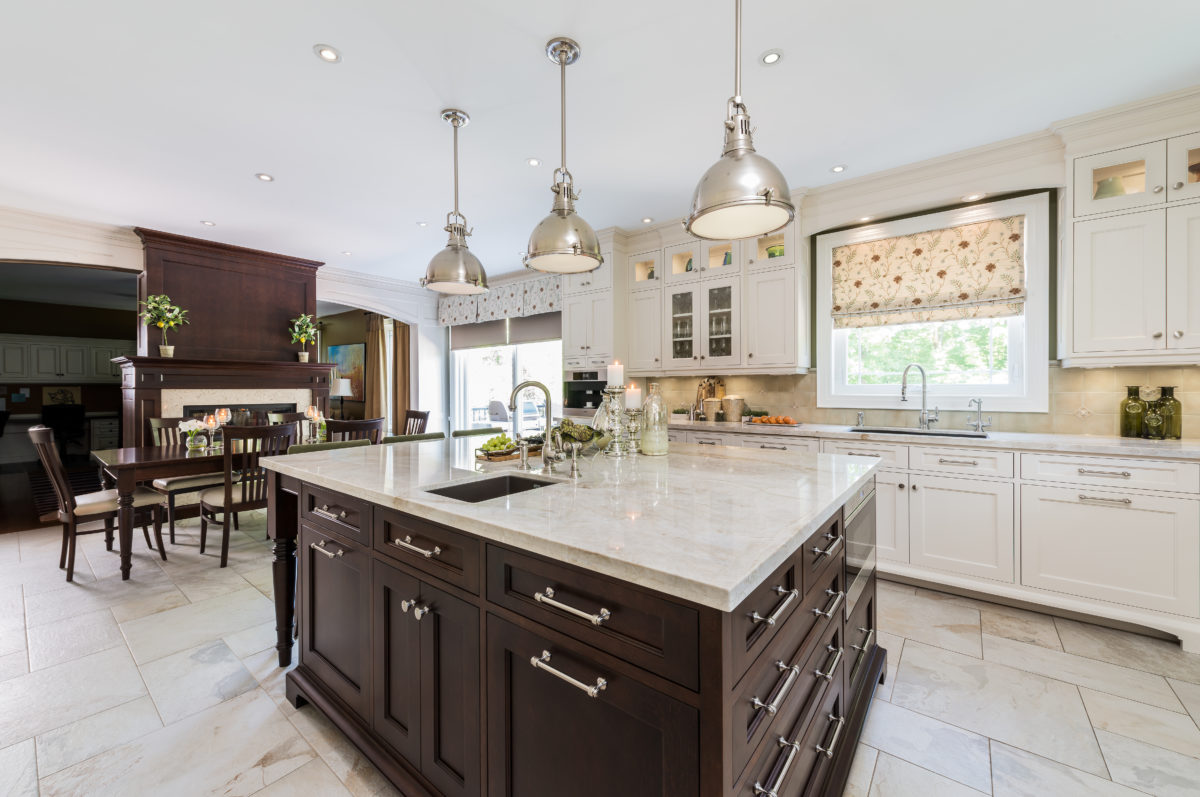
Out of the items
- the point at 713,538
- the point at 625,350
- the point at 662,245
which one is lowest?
the point at 713,538

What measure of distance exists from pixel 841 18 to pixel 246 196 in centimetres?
417

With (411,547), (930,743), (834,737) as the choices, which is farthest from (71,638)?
(930,743)

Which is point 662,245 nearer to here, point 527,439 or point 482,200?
point 482,200

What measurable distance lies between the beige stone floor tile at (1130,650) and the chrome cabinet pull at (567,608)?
275 centimetres

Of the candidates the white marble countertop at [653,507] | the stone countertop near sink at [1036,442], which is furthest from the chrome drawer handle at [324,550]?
the stone countertop near sink at [1036,442]

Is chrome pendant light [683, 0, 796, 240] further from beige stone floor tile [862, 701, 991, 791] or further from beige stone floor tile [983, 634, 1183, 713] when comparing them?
beige stone floor tile [983, 634, 1183, 713]

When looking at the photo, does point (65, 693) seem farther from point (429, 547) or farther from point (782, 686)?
point (782, 686)

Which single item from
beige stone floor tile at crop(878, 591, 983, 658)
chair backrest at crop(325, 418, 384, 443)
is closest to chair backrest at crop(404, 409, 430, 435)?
chair backrest at crop(325, 418, 384, 443)

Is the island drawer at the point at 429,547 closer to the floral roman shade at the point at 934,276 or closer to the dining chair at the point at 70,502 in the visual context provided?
the dining chair at the point at 70,502

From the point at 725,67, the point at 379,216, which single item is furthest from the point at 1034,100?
the point at 379,216

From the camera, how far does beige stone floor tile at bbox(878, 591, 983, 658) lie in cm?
239

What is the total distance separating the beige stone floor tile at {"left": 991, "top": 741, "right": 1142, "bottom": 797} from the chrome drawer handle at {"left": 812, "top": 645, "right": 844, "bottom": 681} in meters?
0.70

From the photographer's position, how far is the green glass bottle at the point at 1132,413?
2.69 meters

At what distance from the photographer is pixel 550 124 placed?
2766 mm
